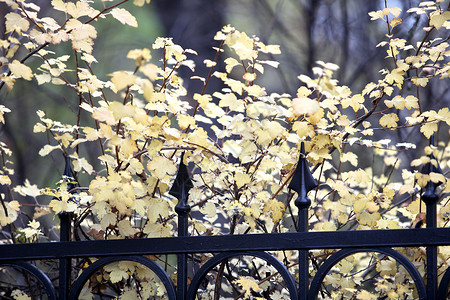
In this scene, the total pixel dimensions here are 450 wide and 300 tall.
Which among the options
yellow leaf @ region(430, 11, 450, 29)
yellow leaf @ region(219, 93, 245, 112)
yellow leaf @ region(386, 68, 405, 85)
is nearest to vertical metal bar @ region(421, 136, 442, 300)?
yellow leaf @ region(386, 68, 405, 85)

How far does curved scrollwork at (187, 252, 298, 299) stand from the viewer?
125cm

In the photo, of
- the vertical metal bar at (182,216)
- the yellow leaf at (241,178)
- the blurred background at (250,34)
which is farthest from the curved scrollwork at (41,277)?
the blurred background at (250,34)

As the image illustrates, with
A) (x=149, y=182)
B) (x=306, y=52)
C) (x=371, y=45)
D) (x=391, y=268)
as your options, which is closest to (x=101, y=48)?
(x=306, y=52)

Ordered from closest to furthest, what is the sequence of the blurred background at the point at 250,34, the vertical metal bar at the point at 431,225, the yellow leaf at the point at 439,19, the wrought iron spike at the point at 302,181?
the vertical metal bar at the point at 431,225, the wrought iron spike at the point at 302,181, the yellow leaf at the point at 439,19, the blurred background at the point at 250,34

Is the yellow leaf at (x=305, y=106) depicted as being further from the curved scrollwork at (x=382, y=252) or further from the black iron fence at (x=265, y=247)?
the curved scrollwork at (x=382, y=252)

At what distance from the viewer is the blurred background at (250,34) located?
4.21 metres

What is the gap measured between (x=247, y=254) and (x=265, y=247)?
0.05m

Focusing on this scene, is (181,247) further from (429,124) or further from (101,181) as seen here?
(429,124)

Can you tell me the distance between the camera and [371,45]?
14.6 ft

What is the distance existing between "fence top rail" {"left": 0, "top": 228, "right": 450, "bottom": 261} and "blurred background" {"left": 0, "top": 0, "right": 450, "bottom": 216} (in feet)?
9.27

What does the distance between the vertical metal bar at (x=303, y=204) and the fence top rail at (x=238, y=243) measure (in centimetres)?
5

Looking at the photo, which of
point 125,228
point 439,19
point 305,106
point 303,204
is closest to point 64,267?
point 125,228

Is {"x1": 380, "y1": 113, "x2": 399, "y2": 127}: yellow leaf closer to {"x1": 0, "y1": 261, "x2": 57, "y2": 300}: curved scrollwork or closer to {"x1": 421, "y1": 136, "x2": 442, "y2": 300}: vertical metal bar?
{"x1": 421, "y1": 136, "x2": 442, "y2": 300}: vertical metal bar

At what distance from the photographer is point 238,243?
1296mm
